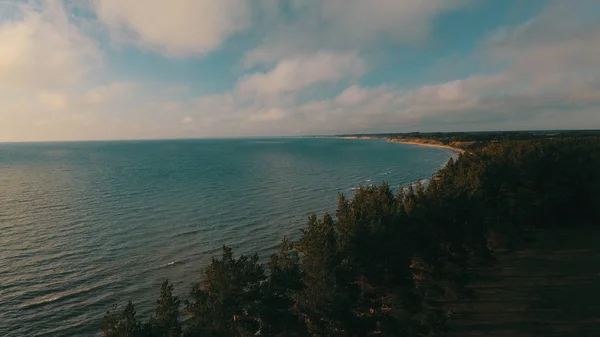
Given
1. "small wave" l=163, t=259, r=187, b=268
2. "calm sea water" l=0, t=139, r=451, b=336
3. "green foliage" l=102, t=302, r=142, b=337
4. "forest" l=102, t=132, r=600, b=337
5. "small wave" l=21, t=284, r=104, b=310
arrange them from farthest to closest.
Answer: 1. "small wave" l=163, t=259, r=187, b=268
2. "calm sea water" l=0, t=139, r=451, b=336
3. "small wave" l=21, t=284, r=104, b=310
4. "forest" l=102, t=132, r=600, b=337
5. "green foliage" l=102, t=302, r=142, b=337

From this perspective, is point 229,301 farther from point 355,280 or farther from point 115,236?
point 115,236

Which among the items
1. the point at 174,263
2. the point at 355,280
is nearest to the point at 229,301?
the point at 355,280

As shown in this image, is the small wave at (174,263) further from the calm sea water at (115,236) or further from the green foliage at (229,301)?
the green foliage at (229,301)

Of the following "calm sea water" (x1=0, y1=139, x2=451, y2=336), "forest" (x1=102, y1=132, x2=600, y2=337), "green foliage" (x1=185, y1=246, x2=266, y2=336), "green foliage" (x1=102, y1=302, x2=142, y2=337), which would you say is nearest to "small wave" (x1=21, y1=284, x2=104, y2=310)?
"calm sea water" (x1=0, y1=139, x2=451, y2=336)

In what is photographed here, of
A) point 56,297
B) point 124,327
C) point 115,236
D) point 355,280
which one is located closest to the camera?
point 124,327

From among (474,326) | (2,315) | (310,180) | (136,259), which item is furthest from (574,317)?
(310,180)

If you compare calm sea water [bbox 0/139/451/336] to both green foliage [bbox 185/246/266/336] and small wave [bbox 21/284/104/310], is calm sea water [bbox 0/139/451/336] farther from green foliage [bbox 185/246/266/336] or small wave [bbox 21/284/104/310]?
green foliage [bbox 185/246/266/336]

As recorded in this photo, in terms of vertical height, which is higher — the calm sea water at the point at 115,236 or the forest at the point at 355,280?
the forest at the point at 355,280

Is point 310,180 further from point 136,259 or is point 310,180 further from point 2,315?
point 2,315

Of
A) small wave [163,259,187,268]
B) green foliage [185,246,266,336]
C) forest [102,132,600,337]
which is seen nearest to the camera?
green foliage [185,246,266,336]

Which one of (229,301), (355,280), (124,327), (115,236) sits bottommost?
(115,236)

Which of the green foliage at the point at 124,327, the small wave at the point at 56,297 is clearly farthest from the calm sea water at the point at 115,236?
the green foliage at the point at 124,327
